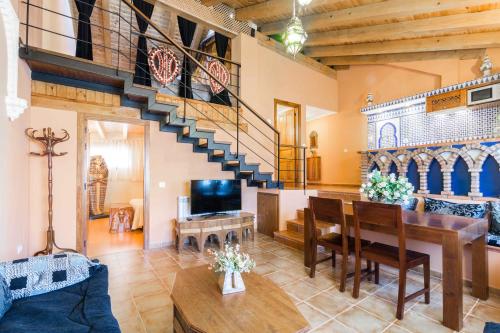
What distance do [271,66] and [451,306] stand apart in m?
5.36

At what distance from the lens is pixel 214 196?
4531 millimetres

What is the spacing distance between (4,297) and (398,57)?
7.38 m

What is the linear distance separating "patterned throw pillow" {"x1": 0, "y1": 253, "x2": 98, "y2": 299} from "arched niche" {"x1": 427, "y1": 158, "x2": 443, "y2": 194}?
18.2 ft

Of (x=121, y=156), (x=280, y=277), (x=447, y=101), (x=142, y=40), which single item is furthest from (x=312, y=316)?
(x=121, y=156)

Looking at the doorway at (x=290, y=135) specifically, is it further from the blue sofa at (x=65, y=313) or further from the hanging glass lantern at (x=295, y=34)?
the blue sofa at (x=65, y=313)

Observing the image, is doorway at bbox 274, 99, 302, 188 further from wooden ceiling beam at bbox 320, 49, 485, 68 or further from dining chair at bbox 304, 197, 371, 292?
dining chair at bbox 304, 197, 371, 292

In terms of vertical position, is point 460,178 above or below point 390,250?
above

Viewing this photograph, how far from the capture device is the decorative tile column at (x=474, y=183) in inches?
168

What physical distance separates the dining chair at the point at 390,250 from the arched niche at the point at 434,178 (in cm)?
300

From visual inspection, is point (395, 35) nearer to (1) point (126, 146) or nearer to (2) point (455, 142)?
(2) point (455, 142)

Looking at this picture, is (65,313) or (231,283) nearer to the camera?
(65,313)

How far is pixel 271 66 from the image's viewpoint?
5.99 m

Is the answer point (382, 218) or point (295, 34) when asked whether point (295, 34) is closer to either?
point (295, 34)

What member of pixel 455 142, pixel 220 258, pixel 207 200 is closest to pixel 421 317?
pixel 220 258
